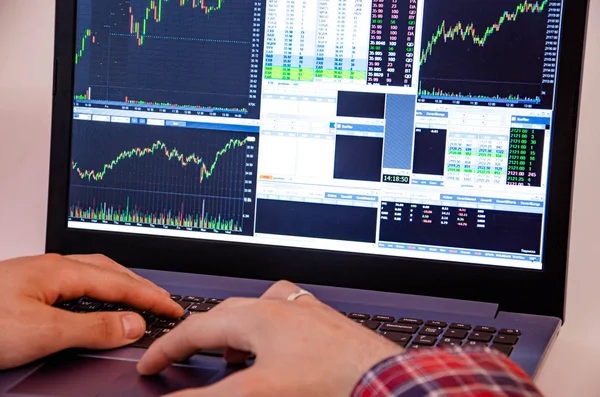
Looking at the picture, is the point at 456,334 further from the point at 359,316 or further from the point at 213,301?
the point at 213,301

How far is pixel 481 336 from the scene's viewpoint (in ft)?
2.93

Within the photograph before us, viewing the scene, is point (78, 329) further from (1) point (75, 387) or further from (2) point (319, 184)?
(2) point (319, 184)

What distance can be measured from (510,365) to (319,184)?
49 centimetres

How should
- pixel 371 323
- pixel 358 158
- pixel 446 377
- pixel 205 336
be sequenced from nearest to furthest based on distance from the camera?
pixel 446 377, pixel 205 336, pixel 371 323, pixel 358 158

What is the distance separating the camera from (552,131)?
97 centimetres

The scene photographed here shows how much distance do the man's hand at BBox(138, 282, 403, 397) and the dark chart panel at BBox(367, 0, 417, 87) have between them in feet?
1.18

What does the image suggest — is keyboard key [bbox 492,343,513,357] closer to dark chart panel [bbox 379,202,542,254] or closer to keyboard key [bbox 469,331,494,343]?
keyboard key [bbox 469,331,494,343]

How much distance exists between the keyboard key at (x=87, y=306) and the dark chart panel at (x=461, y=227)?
1.15 feet

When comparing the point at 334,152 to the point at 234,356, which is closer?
the point at 234,356

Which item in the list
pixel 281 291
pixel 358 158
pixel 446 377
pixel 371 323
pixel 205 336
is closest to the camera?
pixel 446 377

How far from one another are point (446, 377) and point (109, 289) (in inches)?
17.5

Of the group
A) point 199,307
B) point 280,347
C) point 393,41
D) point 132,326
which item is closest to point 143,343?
point 132,326

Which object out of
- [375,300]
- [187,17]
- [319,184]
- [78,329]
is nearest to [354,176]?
[319,184]

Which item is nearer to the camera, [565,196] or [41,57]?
[565,196]
